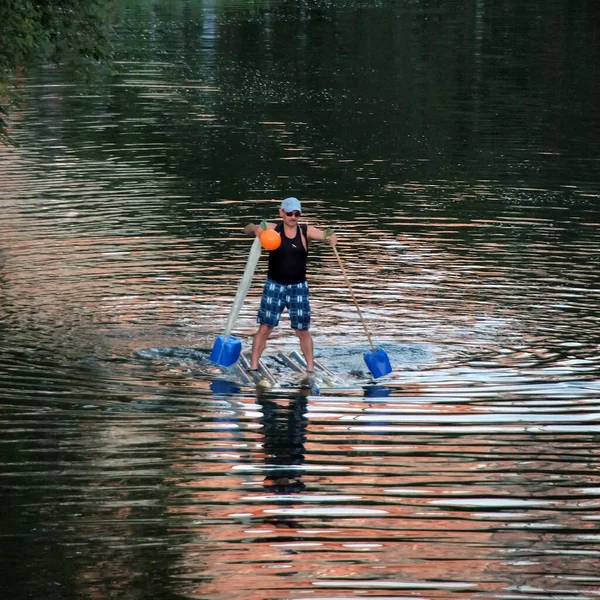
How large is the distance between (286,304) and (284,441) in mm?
2643

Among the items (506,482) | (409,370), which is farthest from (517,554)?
(409,370)

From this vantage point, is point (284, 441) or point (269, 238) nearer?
point (284, 441)

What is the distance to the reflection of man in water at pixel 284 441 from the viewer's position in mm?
11016

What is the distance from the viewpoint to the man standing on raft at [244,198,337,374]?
566 inches

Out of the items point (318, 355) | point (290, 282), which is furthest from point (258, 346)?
point (318, 355)

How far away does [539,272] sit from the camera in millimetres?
19156

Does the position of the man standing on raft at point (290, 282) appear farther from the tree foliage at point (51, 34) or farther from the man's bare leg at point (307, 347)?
the tree foliage at point (51, 34)

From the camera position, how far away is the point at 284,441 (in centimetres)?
1212

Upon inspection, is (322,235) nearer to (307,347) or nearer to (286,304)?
(286,304)

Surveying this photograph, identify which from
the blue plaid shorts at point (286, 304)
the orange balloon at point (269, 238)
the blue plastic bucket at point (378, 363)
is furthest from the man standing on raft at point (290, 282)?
the blue plastic bucket at point (378, 363)

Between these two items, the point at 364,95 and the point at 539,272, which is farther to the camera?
the point at 364,95

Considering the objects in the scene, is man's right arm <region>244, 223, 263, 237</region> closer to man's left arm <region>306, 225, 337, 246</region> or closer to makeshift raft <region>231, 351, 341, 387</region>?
man's left arm <region>306, 225, 337, 246</region>

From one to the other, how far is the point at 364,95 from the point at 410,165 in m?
12.9

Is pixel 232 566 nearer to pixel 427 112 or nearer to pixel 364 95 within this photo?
pixel 427 112
